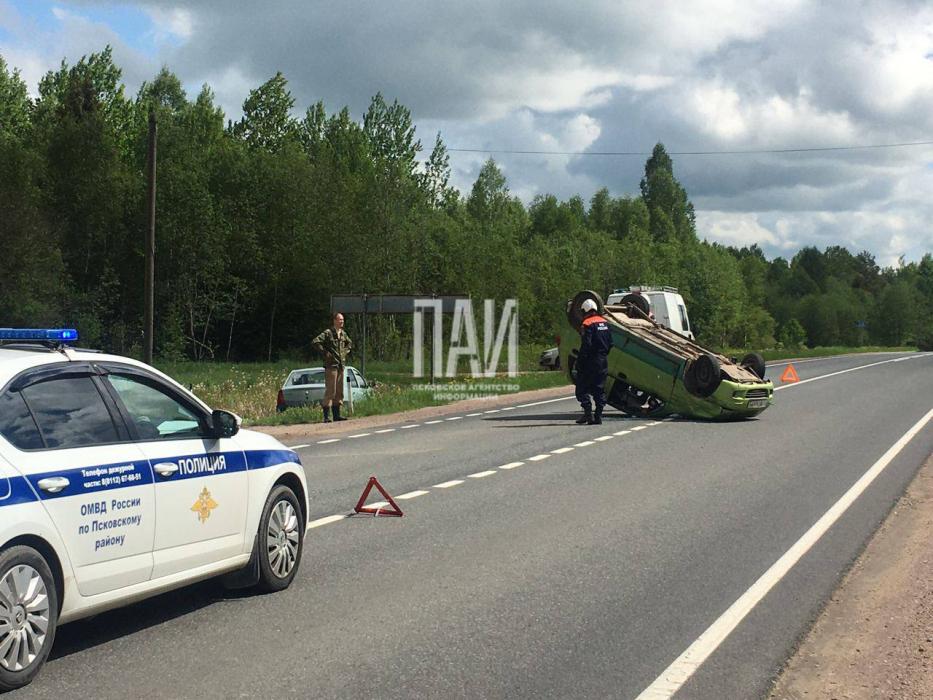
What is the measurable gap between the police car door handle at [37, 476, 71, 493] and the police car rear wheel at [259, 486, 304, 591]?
1.76m

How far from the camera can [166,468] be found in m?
6.07

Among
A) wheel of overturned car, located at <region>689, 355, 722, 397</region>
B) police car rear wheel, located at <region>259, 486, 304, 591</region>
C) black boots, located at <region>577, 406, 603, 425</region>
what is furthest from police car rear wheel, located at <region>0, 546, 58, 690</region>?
wheel of overturned car, located at <region>689, 355, 722, 397</region>

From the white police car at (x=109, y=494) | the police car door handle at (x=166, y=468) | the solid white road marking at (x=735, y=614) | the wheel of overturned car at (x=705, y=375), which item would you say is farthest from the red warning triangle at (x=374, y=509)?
the wheel of overturned car at (x=705, y=375)

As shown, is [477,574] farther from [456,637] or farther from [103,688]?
[103,688]

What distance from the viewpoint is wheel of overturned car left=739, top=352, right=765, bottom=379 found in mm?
21797

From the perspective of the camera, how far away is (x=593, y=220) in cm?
13188

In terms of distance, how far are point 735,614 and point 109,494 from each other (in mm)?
3636

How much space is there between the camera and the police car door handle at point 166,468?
6.02 meters

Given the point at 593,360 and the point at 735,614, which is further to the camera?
the point at 593,360

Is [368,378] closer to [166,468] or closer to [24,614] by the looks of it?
[166,468]

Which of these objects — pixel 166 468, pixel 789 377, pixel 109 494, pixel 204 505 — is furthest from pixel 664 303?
pixel 109 494

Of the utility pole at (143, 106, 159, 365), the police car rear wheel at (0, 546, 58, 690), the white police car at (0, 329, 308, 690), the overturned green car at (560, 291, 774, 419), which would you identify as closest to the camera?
the police car rear wheel at (0, 546, 58, 690)

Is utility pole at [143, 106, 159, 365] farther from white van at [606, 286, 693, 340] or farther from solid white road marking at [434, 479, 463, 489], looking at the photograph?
solid white road marking at [434, 479, 463, 489]

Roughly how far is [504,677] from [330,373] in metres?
16.3
